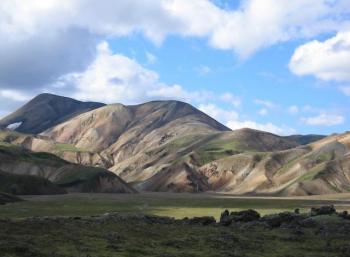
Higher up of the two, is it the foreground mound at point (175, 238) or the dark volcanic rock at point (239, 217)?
the dark volcanic rock at point (239, 217)

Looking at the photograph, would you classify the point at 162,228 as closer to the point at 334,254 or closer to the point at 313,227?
the point at 313,227

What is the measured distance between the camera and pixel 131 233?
48.6 m

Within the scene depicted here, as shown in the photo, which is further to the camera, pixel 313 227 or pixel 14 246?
pixel 313 227

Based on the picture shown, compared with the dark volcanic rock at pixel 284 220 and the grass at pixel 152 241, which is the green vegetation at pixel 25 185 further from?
the grass at pixel 152 241

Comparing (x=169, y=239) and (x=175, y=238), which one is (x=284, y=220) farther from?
(x=169, y=239)

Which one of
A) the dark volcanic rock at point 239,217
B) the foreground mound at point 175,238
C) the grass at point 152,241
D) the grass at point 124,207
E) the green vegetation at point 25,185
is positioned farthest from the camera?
the green vegetation at point 25,185

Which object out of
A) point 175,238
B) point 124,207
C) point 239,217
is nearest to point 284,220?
point 239,217

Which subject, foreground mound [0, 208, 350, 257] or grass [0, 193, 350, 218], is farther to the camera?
grass [0, 193, 350, 218]

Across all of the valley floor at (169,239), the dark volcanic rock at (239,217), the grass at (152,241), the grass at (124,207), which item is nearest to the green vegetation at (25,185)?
the grass at (124,207)

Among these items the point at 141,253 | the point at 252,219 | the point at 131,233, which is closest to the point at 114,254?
the point at 141,253

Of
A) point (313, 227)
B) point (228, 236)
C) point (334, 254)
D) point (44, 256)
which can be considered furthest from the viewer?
point (313, 227)

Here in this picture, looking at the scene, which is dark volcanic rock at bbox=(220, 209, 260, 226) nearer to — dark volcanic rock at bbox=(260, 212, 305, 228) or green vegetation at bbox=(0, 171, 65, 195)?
dark volcanic rock at bbox=(260, 212, 305, 228)

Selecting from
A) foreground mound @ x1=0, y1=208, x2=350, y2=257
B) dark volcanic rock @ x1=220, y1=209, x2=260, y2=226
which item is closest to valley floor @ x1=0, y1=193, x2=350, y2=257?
foreground mound @ x1=0, y1=208, x2=350, y2=257

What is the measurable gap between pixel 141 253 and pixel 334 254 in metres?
12.4
